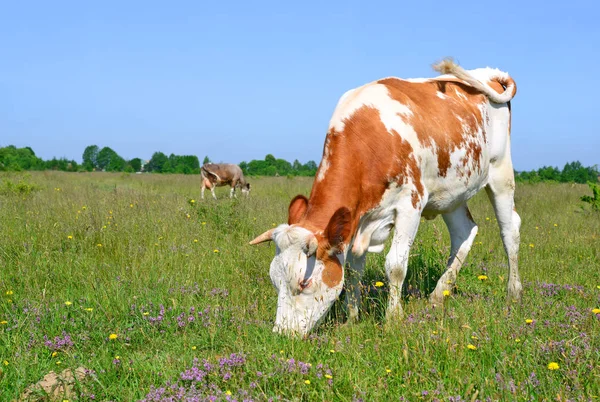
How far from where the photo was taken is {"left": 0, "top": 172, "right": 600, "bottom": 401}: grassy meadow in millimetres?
2979

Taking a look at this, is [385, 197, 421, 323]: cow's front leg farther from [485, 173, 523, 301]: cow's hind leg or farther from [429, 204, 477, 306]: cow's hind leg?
[485, 173, 523, 301]: cow's hind leg

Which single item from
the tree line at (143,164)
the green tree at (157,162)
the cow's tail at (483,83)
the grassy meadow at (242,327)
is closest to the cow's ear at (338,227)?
the grassy meadow at (242,327)

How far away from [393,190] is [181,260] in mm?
2512

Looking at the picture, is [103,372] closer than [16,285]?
Yes

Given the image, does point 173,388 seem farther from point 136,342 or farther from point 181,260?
point 181,260

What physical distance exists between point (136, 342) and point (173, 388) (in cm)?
108

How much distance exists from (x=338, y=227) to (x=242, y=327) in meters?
0.98

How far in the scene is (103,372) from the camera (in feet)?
10.8

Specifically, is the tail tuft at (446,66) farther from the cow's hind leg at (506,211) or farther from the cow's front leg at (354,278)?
the cow's front leg at (354,278)

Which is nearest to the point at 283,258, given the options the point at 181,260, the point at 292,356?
the point at 292,356

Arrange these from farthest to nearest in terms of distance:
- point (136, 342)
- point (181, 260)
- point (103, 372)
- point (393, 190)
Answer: point (181, 260) → point (393, 190) → point (136, 342) → point (103, 372)

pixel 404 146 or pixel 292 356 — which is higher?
pixel 404 146

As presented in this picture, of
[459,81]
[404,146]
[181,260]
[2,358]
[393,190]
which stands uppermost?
[459,81]

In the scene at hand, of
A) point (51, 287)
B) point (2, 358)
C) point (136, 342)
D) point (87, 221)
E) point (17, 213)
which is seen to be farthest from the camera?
point (17, 213)
